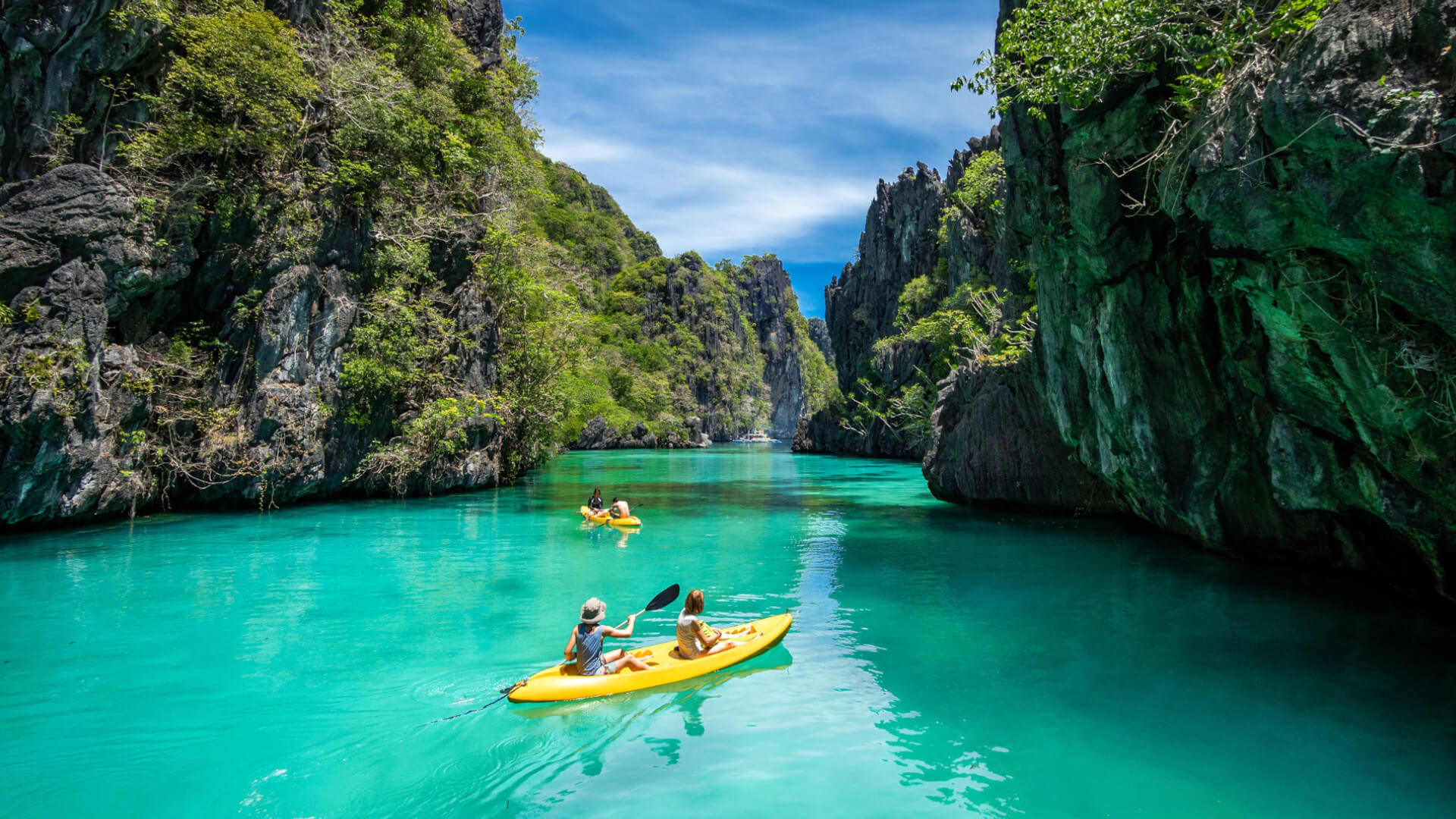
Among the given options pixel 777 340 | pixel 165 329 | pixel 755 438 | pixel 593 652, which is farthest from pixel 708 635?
pixel 777 340

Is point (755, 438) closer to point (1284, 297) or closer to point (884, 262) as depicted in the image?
point (884, 262)

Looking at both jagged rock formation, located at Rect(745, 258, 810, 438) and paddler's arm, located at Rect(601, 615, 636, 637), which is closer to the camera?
paddler's arm, located at Rect(601, 615, 636, 637)

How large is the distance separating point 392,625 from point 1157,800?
8.87 metres

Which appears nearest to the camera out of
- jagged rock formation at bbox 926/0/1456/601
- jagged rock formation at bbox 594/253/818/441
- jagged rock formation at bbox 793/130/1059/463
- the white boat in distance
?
jagged rock formation at bbox 926/0/1456/601

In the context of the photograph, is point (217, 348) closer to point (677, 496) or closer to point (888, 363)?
point (677, 496)

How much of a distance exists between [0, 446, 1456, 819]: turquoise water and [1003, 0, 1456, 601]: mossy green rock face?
5.37ft

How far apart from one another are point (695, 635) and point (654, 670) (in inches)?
24.4

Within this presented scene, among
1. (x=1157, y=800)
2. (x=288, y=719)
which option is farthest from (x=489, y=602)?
(x=1157, y=800)

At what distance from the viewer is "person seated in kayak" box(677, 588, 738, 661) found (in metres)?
7.79

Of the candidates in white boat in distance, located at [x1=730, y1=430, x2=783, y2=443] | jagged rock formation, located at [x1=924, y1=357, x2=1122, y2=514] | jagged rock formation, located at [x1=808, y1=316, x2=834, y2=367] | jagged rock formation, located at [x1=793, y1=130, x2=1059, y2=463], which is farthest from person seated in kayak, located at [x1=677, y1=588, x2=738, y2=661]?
jagged rock formation, located at [x1=808, y1=316, x2=834, y2=367]

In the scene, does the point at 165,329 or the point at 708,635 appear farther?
the point at 165,329

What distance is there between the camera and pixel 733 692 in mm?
7297

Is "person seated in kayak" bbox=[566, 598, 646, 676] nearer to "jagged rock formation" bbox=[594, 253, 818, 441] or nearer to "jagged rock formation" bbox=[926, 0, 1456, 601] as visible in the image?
"jagged rock formation" bbox=[926, 0, 1456, 601]

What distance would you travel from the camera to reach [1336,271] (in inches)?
284
